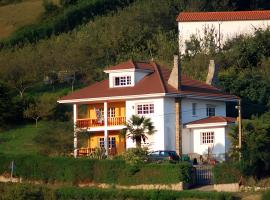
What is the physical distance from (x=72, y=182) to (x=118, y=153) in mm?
5991

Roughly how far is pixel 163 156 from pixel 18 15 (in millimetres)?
53179

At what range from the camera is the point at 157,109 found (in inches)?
3167

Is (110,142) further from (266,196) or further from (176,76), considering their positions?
(266,196)

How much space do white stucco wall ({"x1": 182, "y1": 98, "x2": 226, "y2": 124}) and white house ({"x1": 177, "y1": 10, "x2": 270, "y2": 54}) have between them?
17.0 m

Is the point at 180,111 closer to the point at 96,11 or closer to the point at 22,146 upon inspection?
the point at 22,146

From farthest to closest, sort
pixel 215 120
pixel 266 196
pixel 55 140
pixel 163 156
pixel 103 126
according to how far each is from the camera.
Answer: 1. pixel 103 126
2. pixel 215 120
3. pixel 55 140
4. pixel 163 156
5. pixel 266 196

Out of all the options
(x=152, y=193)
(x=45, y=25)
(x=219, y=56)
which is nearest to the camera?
(x=152, y=193)

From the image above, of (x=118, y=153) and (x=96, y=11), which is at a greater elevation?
(x=96, y=11)

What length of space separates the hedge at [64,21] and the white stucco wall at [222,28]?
51.3 ft

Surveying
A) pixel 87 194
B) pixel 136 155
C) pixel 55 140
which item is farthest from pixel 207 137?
pixel 87 194

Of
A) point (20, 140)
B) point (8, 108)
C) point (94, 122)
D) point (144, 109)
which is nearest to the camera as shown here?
point (144, 109)

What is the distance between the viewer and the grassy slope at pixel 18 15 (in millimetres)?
122688

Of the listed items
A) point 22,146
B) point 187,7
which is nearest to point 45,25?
point 187,7

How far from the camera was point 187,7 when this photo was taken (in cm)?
10988
